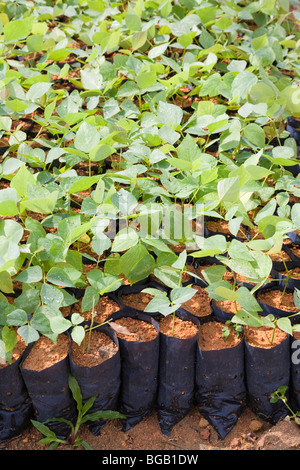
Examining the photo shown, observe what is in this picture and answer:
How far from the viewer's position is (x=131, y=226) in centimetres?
122

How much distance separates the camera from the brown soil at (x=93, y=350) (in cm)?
109

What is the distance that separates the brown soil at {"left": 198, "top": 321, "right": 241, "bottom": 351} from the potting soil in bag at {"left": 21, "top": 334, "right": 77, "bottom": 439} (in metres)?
0.30

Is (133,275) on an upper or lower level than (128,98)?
lower

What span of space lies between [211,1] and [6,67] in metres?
1.07

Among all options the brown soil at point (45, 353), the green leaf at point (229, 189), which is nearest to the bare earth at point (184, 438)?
the brown soil at point (45, 353)

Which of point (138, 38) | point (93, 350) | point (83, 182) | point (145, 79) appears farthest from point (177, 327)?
point (138, 38)

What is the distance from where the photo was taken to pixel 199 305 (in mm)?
1232

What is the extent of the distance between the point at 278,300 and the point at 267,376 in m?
0.19

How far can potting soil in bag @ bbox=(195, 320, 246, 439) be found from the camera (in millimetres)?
1129

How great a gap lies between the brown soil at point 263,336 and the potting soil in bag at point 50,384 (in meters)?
0.40
